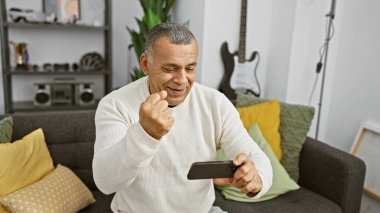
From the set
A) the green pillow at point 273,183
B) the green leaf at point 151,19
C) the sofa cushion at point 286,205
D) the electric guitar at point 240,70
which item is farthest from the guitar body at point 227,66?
the sofa cushion at point 286,205

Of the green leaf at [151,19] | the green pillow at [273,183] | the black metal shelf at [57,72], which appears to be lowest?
the green pillow at [273,183]

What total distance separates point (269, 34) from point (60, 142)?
1949 millimetres

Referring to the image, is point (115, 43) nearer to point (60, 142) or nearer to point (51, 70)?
point (51, 70)

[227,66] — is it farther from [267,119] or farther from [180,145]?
[180,145]

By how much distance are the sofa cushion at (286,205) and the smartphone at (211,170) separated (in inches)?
31.4

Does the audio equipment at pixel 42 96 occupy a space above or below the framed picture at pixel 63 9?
below

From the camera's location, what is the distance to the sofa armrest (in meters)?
1.71

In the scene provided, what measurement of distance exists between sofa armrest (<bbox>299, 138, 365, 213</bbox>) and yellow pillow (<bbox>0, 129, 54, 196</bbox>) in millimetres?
1397

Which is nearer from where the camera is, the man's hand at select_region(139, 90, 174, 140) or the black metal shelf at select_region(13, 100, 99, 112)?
the man's hand at select_region(139, 90, 174, 140)

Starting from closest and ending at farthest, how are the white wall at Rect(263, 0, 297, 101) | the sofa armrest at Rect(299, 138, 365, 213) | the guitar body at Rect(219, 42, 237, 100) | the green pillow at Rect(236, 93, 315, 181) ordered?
the sofa armrest at Rect(299, 138, 365, 213)
the green pillow at Rect(236, 93, 315, 181)
the white wall at Rect(263, 0, 297, 101)
the guitar body at Rect(219, 42, 237, 100)

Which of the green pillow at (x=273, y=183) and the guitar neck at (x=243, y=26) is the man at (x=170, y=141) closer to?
the green pillow at (x=273, y=183)

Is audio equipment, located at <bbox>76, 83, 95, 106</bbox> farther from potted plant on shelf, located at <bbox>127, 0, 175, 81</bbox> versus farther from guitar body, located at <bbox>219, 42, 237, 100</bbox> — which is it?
guitar body, located at <bbox>219, 42, 237, 100</bbox>

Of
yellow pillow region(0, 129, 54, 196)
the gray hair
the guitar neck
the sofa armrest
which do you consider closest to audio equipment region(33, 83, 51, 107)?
yellow pillow region(0, 129, 54, 196)

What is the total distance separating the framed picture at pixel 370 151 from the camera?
2248mm
